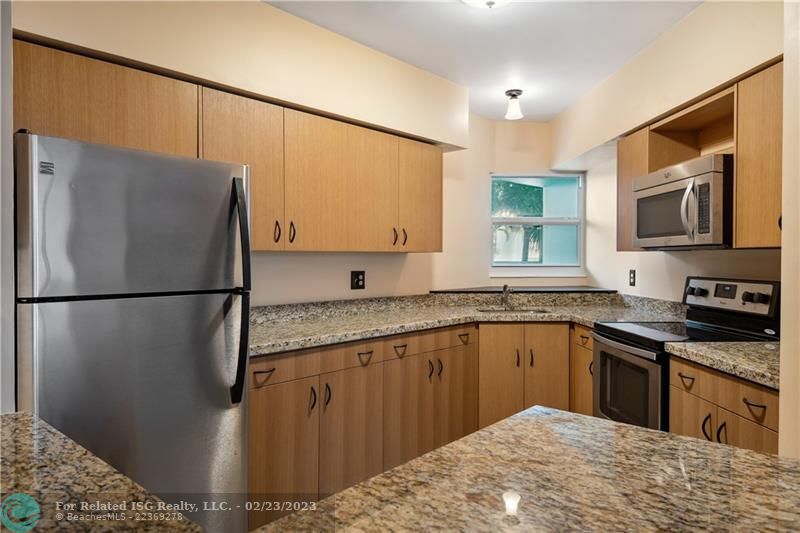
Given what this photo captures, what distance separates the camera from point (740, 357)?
1.73m

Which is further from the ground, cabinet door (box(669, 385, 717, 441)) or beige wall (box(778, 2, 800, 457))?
beige wall (box(778, 2, 800, 457))

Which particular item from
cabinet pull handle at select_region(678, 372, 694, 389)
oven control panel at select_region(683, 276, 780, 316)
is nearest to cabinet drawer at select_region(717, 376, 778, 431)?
cabinet pull handle at select_region(678, 372, 694, 389)

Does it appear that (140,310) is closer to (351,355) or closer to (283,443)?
(283,443)

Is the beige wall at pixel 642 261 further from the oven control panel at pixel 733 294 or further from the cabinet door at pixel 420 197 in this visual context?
the cabinet door at pixel 420 197

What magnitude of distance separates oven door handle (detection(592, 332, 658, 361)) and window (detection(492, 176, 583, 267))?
4.68ft

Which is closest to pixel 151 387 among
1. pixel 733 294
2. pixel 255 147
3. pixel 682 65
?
pixel 255 147

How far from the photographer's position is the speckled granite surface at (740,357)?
154 cm

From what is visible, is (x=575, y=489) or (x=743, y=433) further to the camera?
(x=743, y=433)

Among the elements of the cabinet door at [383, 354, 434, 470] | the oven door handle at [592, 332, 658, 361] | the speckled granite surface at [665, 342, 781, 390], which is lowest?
the cabinet door at [383, 354, 434, 470]

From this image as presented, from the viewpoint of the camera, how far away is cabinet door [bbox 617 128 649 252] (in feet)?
8.98

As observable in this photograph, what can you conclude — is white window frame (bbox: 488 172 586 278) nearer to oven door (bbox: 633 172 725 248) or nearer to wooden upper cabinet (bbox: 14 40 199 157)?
oven door (bbox: 633 172 725 248)

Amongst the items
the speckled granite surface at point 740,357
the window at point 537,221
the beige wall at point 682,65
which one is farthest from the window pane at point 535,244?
the speckled granite surface at point 740,357

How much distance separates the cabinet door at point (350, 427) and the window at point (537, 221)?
199 centimetres

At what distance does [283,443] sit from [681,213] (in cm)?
212
